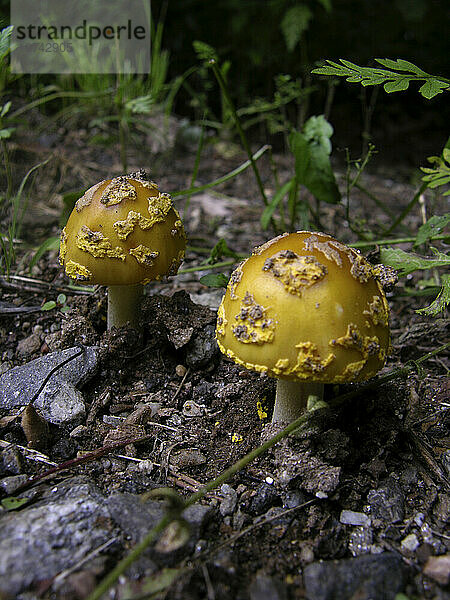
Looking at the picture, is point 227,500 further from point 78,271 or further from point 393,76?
point 393,76

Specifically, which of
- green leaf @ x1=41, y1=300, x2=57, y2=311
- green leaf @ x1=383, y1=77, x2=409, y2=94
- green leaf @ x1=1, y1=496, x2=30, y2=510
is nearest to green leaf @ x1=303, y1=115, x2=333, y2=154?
green leaf @ x1=383, y1=77, x2=409, y2=94

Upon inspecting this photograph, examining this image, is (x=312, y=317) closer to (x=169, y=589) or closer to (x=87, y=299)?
(x=169, y=589)

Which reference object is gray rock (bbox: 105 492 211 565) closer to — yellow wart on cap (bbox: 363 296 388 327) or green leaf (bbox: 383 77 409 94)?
yellow wart on cap (bbox: 363 296 388 327)

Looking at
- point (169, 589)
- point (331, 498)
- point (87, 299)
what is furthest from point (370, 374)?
point (87, 299)

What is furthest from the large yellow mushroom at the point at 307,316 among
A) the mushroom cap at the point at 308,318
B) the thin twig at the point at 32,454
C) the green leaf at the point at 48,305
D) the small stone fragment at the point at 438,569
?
the green leaf at the point at 48,305

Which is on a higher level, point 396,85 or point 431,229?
point 396,85

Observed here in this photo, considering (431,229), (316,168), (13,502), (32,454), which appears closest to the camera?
(13,502)

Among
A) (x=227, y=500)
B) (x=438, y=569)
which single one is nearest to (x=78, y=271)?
(x=227, y=500)

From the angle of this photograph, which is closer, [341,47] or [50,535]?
[50,535]
